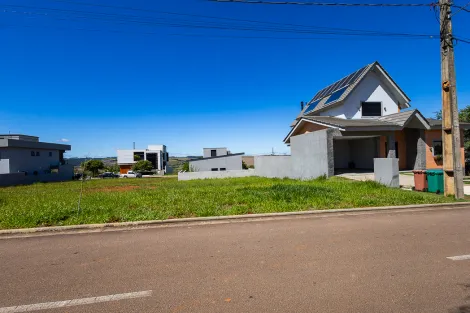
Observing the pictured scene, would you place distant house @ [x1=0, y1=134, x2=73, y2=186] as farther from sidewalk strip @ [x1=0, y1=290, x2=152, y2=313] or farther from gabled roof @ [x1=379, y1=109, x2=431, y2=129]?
gabled roof @ [x1=379, y1=109, x2=431, y2=129]

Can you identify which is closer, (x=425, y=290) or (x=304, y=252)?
(x=425, y=290)

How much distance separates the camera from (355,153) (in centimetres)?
2211

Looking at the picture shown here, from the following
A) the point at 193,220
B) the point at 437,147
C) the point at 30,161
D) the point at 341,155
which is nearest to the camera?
the point at 193,220

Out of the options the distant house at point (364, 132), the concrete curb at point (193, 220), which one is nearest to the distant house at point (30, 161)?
the distant house at point (364, 132)

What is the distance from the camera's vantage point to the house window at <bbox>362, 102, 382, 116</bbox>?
2137cm

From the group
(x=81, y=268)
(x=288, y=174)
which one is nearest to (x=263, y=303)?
(x=81, y=268)

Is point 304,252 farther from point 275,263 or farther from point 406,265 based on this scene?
point 406,265

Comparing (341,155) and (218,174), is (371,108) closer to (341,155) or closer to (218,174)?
(341,155)

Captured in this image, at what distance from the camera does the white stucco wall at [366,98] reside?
21.0 m

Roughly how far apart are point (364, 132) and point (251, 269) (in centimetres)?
1505

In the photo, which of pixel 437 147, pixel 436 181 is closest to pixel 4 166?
pixel 436 181

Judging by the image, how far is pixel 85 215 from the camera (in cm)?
695

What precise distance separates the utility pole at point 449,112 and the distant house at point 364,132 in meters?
6.01

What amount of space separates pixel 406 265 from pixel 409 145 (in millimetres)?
18043
